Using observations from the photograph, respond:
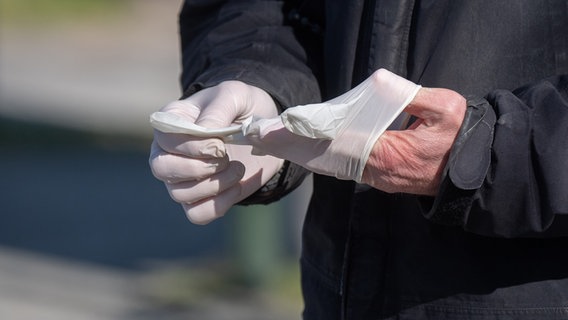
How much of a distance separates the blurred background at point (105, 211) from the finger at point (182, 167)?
299cm

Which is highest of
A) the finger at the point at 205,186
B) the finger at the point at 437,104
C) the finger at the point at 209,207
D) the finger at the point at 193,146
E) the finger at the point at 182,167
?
the finger at the point at 437,104

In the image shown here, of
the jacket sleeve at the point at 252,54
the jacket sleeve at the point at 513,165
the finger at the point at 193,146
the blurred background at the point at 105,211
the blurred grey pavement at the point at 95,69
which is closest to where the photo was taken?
the jacket sleeve at the point at 513,165

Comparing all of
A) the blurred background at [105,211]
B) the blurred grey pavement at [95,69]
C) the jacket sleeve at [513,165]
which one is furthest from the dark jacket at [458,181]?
the blurred grey pavement at [95,69]

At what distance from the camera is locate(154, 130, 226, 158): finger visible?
1.42 m

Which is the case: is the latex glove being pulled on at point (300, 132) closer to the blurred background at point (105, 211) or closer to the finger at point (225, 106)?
the finger at point (225, 106)

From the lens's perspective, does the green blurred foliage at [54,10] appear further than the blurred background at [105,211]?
Yes

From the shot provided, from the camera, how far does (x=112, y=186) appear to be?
7625 mm

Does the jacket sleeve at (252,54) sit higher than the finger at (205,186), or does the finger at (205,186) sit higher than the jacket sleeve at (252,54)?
the jacket sleeve at (252,54)

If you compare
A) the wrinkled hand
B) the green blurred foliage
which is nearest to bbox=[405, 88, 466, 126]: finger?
the wrinkled hand

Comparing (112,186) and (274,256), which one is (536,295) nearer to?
(274,256)

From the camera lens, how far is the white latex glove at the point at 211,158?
144 cm

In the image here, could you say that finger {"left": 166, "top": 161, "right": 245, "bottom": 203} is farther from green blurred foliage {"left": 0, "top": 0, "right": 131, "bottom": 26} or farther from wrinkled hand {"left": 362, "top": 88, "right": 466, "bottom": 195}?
green blurred foliage {"left": 0, "top": 0, "right": 131, "bottom": 26}

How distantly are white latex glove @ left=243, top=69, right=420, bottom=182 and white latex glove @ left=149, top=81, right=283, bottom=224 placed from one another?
0.30 ft

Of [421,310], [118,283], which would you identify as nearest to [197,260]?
[118,283]
